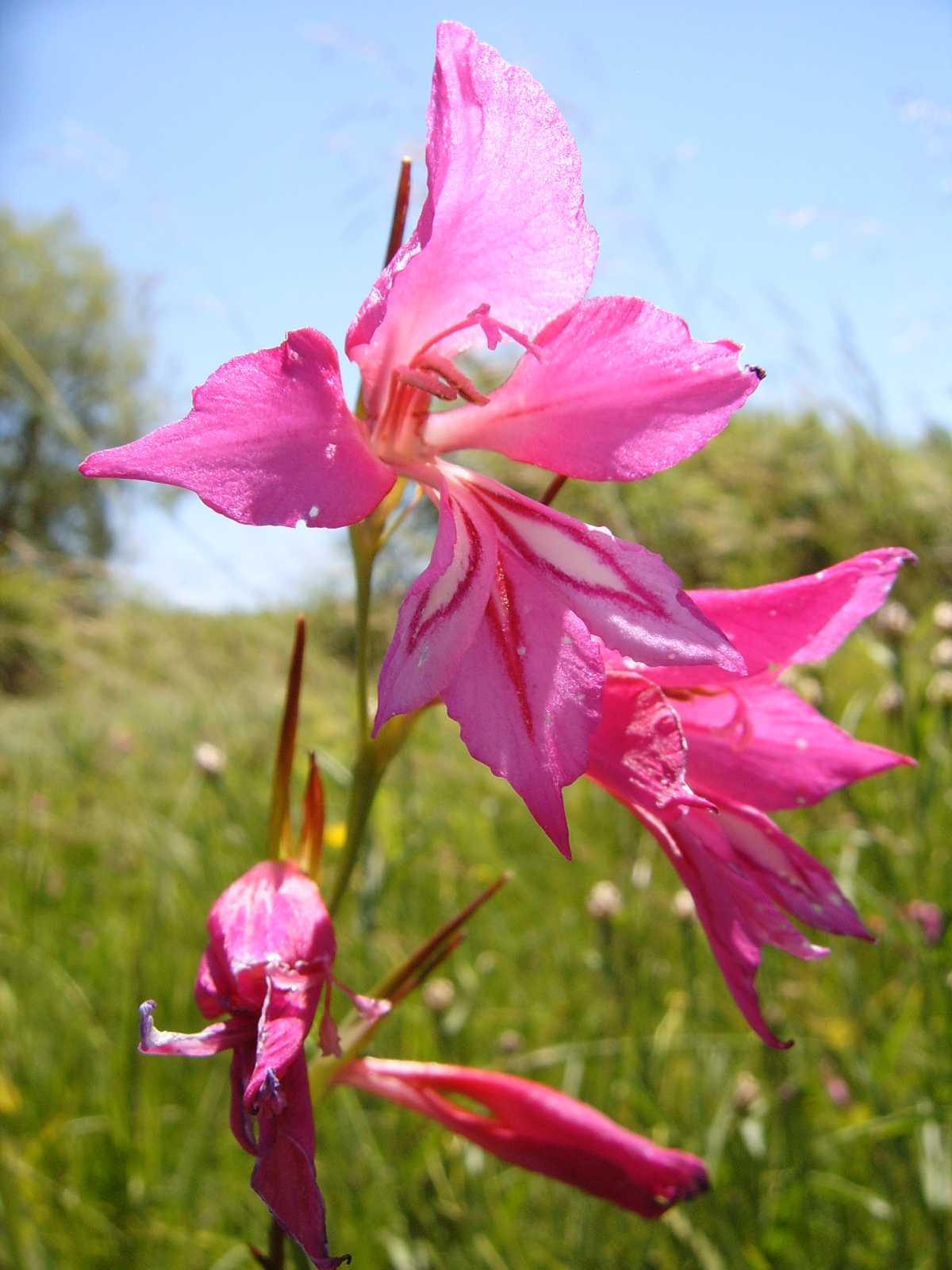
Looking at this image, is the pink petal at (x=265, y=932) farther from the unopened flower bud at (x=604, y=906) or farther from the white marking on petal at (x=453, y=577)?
the unopened flower bud at (x=604, y=906)

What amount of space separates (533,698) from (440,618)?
0.25 ft

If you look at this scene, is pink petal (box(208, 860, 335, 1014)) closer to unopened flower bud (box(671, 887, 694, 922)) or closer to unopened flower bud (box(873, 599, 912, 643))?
unopened flower bud (box(671, 887, 694, 922))

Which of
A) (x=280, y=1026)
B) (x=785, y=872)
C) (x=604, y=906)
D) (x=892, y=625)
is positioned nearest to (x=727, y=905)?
(x=785, y=872)

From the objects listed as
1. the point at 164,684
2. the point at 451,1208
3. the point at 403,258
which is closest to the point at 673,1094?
the point at 451,1208

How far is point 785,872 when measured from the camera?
769mm

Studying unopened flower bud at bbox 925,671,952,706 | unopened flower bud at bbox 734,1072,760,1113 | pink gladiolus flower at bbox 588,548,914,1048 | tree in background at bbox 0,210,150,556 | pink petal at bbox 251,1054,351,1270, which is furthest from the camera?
tree in background at bbox 0,210,150,556

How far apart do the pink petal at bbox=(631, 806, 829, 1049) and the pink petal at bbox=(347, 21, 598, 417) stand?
0.38 meters

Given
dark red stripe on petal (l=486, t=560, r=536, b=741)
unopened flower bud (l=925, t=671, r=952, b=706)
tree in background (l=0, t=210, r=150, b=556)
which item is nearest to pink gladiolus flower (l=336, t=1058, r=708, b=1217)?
dark red stripe on petal (l=486, t=560, r=536, b=741)

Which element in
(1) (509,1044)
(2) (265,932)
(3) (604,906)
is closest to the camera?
(2) (265,932)

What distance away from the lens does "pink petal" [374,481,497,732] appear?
61 cm

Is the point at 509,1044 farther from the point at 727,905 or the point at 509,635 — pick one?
the point at 509,635

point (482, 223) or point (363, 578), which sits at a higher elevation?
point (482, 223)

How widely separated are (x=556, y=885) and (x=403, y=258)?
7.44 feet

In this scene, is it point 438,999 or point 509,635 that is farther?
point 438,999
